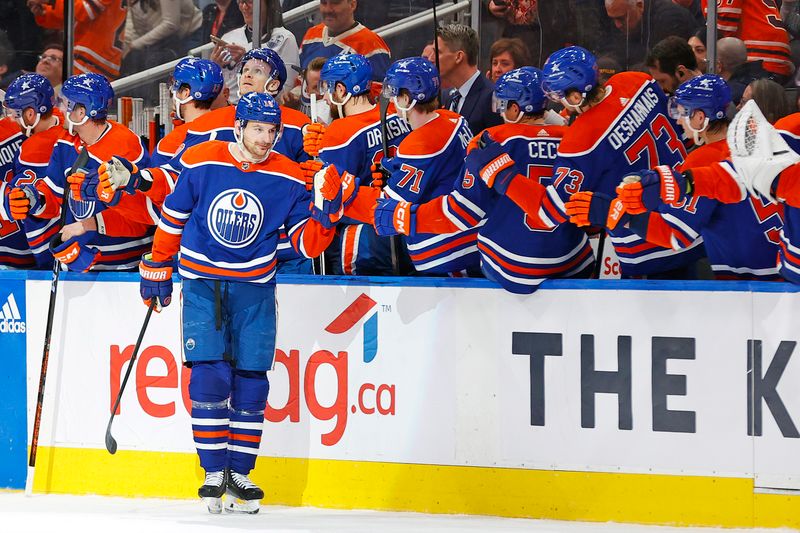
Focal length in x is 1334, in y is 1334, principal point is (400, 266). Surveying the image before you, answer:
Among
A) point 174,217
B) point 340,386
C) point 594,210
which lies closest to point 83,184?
point 174,217

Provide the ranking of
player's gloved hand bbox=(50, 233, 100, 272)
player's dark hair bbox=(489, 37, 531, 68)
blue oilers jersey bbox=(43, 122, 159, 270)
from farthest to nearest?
player's dark hair bbox=(489, 37, 531, 68) → blue oilers jersey bbox=(43, 122, 159, 270) → player's gloved hand bbox=(50, 233, 100, 272)

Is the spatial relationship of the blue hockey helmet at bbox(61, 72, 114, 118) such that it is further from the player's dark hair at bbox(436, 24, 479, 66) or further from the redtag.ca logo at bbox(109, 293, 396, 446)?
the player's dark hair at bbox(436, 24, 479, 66)

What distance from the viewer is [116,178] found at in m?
4.88

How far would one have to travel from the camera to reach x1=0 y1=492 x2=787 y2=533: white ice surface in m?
4.51

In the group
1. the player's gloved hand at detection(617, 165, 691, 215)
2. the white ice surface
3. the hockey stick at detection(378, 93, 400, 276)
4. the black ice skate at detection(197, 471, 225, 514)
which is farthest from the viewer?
the hockey stick at detection(378, 93, 400, 276)

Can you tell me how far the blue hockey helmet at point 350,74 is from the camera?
5.25 metres

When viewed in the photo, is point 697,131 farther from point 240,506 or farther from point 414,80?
point 240,506

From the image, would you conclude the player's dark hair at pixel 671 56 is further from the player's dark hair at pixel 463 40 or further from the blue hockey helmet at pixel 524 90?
the blue hockey helmet at pixel 524 90

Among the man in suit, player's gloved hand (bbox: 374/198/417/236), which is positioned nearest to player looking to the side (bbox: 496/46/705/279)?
player's gloved hand (bbox: 374/198/417/236)

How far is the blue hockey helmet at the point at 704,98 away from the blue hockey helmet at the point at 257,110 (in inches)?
55.7

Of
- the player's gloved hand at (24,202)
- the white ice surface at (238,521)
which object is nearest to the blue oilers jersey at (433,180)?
the white ice surface at (238,521)

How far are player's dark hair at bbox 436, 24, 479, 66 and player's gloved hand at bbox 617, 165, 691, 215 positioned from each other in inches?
68.1

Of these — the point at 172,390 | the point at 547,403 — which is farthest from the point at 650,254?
the point at 172,390

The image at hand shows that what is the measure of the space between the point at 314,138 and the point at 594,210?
1.28 meters
